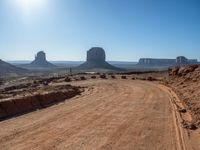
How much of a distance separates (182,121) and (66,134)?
6.06 meters

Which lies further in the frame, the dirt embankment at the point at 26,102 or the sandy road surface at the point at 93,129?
the dirt embankment at the point at 26,102

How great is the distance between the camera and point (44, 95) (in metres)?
23.8

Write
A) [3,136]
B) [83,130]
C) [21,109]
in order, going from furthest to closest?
1. [21,109]
2. [83,130]
3. [3,136]

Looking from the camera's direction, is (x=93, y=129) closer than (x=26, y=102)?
Yes

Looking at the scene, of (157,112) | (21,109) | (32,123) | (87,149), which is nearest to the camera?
(87,149)

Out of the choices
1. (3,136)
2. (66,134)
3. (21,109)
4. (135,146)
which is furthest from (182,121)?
(21,109)

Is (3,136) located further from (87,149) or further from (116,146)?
(116,146)

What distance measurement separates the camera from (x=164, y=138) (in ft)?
41.6

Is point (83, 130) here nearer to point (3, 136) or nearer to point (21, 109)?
point (3, 136)

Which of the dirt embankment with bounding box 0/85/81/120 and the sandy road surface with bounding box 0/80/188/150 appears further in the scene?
the dirt embankment with bounding box 0/85/81/120

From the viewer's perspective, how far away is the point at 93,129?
14094 millimetres

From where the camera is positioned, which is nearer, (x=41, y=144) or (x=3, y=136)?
(x=41, y=144)

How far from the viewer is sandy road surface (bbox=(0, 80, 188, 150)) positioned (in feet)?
38.3

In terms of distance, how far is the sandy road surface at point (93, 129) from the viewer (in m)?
11.7
